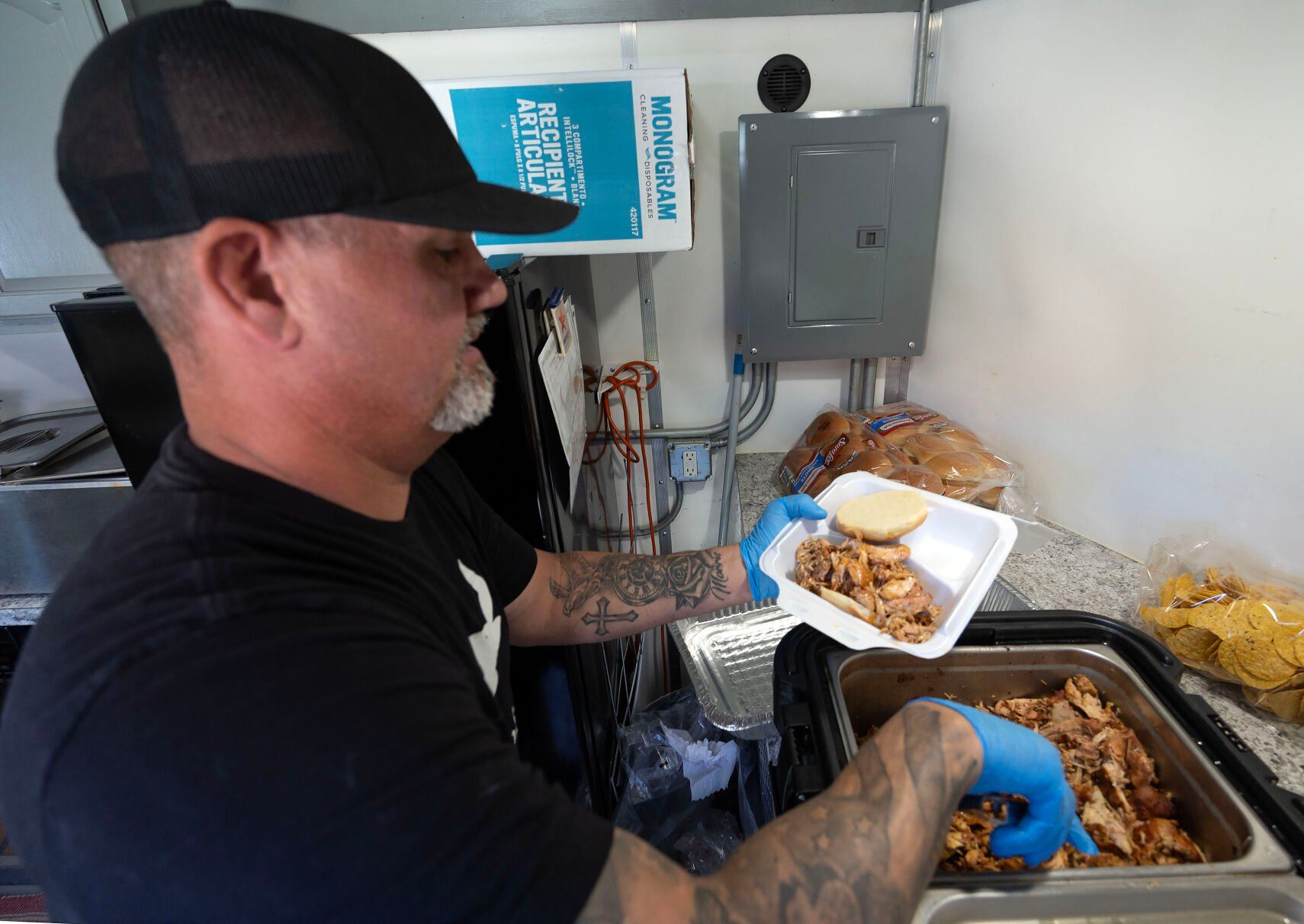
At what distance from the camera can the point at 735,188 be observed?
175cm

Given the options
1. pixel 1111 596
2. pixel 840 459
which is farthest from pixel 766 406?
pixel 1111 596

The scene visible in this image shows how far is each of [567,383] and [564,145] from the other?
1.67 ft

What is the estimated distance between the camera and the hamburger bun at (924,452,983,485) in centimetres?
158

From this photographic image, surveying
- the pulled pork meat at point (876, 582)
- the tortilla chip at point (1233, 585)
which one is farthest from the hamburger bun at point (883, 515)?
→ the tortilla chip at point (1233, 585)

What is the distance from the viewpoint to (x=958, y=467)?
1601 millimetres

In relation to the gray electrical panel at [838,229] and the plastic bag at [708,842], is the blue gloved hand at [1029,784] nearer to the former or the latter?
the plastic bag at [708,842]

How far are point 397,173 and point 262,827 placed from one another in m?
0.52

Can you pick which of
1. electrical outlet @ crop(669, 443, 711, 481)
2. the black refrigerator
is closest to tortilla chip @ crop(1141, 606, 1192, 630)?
the black refrigerator

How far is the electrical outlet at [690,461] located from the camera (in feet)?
6.80

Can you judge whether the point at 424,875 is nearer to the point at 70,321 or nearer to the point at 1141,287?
the point at 70,321

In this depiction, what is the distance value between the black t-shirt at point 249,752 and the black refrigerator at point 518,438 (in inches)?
22.0

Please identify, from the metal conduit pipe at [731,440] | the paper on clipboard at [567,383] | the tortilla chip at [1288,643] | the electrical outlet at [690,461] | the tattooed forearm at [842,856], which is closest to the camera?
the tattooed forearm at [842,856]

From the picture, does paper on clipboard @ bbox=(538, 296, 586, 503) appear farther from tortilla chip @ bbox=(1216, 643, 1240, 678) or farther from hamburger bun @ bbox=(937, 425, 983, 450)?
tortilla chip @ bbox=(1216, 643, 1240, 678)

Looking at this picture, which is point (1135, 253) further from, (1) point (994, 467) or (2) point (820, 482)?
(2) point (820, 482)
